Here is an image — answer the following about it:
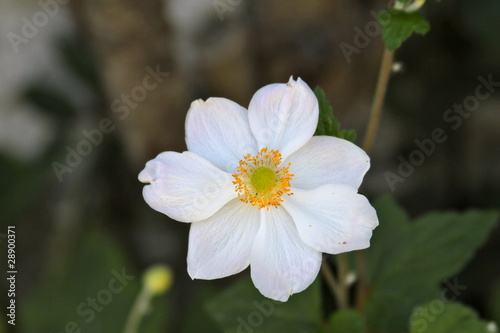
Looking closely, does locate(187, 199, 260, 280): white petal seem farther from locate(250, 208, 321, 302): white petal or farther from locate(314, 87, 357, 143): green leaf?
locate(314, 87, 357, 143): green leaf

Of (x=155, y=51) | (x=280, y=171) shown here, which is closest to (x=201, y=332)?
(x=155, y=51)

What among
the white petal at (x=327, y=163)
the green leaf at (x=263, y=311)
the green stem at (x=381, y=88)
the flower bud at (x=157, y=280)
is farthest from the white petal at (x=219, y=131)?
the flower bud at (x=157, y=280)

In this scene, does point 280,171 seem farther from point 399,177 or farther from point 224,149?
point 399,177

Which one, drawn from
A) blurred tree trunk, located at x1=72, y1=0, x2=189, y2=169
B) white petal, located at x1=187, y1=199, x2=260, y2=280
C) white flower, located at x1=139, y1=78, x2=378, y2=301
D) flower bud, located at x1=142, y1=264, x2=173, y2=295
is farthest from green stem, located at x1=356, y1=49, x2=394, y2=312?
blurred tree trunk, located at x1=72, y1=0, x2=189, y2=169

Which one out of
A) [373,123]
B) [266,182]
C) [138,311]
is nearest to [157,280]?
[138,311]

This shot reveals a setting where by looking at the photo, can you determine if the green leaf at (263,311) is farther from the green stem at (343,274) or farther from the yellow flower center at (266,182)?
the yellow flower center at (266,182)

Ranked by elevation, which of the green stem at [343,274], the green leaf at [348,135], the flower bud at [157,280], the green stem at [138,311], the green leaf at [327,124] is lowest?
the green stem at [138,311]
